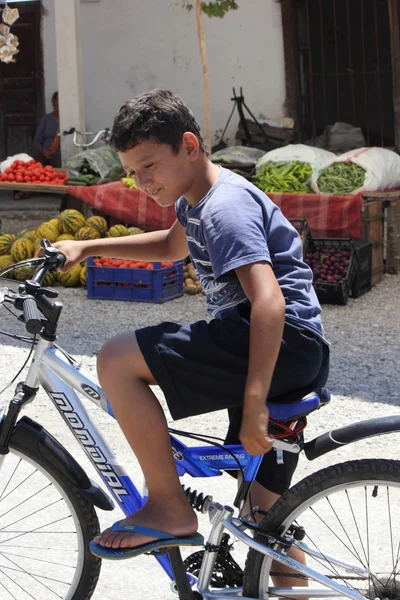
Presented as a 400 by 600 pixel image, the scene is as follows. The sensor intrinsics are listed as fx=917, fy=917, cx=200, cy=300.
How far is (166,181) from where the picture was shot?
103 inches

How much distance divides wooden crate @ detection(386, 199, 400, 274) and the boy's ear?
6111 millimetres

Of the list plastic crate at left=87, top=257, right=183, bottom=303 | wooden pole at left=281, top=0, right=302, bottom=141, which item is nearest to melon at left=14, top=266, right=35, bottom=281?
plastic crate at left=87, top=257, right=183, bottom=303

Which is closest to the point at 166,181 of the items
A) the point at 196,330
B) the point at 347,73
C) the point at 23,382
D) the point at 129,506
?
the point at 196,330

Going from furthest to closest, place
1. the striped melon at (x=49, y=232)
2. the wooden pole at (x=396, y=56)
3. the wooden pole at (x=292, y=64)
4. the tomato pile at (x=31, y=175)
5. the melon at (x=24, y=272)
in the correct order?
the wooden pole at (x=292, y=64) < the wooden pole at (x=396, y=56) < the tomato pile at (x=31, y=175) < the striped melon at (x=49, y=232) < the melon at (x=24, y=272)

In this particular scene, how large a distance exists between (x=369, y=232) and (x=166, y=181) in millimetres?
5849

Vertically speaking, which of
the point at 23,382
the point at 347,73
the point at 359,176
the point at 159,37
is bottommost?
the point at 23,382

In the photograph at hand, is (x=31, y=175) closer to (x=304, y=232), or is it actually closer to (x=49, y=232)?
(x=49, y=232)

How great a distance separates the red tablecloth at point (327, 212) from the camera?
818 centimetres

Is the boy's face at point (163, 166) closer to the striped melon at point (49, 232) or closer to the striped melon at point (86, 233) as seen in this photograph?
the striped melon at point (86, 233)

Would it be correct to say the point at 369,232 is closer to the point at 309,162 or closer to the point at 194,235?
the point at 309,162

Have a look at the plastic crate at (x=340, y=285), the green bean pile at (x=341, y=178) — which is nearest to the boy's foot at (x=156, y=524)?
the plastic crate at (x=340, y=285)

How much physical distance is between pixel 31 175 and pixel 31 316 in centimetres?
745

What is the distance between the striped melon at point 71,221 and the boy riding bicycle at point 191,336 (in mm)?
6287

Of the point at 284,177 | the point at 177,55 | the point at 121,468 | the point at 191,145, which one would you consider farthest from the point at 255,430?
the point at 177,55
